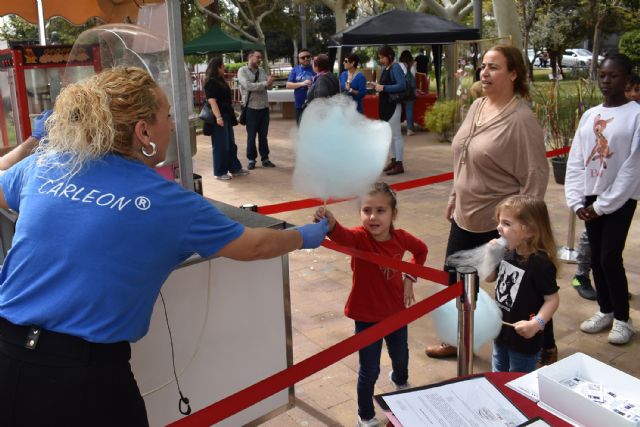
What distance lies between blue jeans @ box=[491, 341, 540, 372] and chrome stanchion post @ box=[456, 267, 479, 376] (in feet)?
0.82

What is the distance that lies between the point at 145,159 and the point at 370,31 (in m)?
10.7

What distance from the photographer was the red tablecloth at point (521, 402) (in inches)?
68.4

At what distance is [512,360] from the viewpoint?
9.19 ft

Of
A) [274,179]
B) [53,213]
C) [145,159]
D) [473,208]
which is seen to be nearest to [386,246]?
[473,208]

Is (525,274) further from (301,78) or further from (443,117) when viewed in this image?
(443,117)

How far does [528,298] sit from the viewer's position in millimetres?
2711

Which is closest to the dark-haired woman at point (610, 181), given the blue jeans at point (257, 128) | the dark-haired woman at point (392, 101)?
the dark-haired woman at point (392, 101)

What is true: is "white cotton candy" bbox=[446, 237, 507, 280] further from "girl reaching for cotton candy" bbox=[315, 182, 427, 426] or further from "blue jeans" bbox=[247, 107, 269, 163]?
"blue jeans" bbox=[247, 107, 269, 163]

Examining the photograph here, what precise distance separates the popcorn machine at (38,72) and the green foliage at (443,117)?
8.76 meters

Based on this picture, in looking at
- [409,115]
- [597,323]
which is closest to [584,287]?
[597,323]

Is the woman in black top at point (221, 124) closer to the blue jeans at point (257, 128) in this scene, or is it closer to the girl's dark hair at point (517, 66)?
the blue jeans at point (257, 128)

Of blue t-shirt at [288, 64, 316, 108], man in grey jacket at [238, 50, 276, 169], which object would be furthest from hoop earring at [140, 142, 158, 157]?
blue t-shirt at [288, 64, 316, 108]

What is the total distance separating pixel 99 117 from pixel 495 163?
6.84 ft

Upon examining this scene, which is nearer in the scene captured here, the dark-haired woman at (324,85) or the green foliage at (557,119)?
the dark-haired woman at (324,85)
